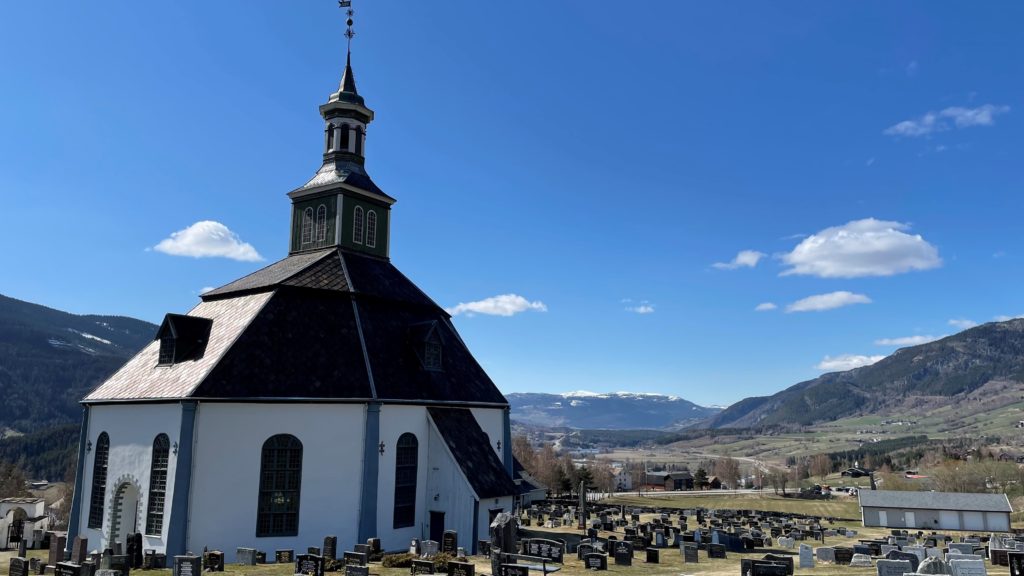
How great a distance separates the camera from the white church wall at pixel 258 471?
86.0ft

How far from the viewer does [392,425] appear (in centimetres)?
2997

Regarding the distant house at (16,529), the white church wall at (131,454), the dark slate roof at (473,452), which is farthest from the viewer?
the distant house at (16,529)

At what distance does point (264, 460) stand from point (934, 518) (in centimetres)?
7130

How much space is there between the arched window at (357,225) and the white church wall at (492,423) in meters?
10.8

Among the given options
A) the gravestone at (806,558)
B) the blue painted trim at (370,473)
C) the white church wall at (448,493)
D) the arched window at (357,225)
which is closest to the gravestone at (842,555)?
the gravestone at (806,558)

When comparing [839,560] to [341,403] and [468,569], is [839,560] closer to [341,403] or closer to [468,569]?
[468,569]

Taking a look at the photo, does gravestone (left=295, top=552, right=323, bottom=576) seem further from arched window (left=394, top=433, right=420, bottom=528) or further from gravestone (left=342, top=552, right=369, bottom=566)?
arched window (left=394, top=433, right=420, bottom=528)

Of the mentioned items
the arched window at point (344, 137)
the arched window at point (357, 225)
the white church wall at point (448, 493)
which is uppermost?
the arched window at point (344, 137)

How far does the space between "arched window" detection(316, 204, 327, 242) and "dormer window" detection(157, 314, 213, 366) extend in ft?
27.4

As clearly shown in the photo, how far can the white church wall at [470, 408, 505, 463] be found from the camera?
115ft

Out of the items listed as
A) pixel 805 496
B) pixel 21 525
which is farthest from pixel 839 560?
pixel 805 496

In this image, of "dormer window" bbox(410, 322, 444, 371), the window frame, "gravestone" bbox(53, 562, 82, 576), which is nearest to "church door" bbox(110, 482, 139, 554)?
the window frame

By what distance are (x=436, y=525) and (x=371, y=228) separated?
15928 millimetres

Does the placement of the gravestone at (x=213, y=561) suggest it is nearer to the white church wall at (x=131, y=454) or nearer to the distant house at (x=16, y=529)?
the white church wall at (x=131, y=454)
